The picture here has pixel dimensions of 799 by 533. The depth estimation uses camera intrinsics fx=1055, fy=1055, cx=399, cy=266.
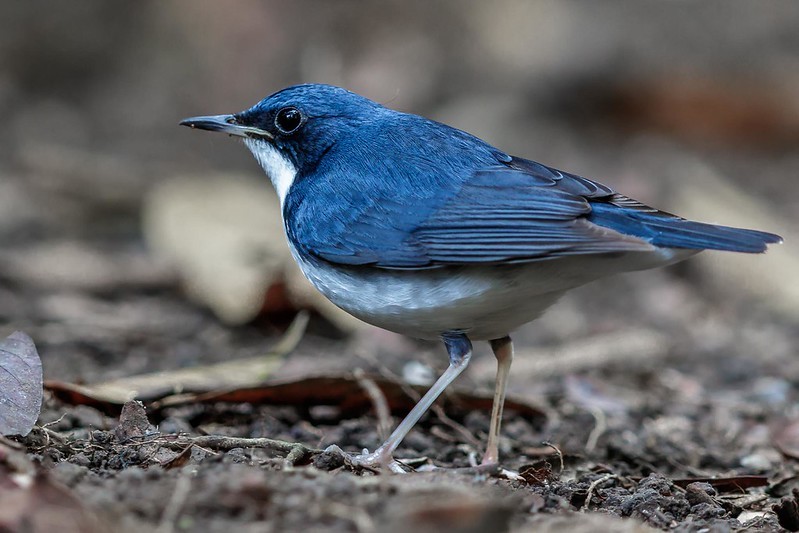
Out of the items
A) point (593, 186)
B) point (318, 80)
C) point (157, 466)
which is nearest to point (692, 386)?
point (593, 186)

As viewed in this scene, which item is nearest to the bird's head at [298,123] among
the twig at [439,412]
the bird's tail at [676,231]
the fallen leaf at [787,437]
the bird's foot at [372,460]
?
the twig at [439,412]

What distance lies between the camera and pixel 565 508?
382 cm

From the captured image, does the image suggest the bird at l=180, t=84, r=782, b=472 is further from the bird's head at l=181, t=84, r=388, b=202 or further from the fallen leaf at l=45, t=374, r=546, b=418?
the fallen leaf at l=45, t=374, r=546, b=418

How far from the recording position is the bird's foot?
13.7ft

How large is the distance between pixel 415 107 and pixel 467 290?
313 inches

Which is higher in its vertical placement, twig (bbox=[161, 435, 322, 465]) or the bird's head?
the bird's head

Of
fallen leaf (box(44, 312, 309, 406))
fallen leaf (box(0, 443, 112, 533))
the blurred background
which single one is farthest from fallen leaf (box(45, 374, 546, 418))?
the blurred background

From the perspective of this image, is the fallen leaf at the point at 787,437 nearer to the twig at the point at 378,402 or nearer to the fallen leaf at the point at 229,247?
the twig at the point at 378,402

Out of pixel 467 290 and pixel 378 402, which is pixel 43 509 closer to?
pixel 467 290

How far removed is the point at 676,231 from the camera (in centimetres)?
454

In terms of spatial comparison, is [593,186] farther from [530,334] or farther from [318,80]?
[318,80]

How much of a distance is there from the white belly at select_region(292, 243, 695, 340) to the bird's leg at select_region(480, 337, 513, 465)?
326 mm

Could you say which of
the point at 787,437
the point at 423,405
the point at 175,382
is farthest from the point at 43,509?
the point at 787,437

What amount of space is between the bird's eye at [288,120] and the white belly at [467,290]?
0.95 meters
